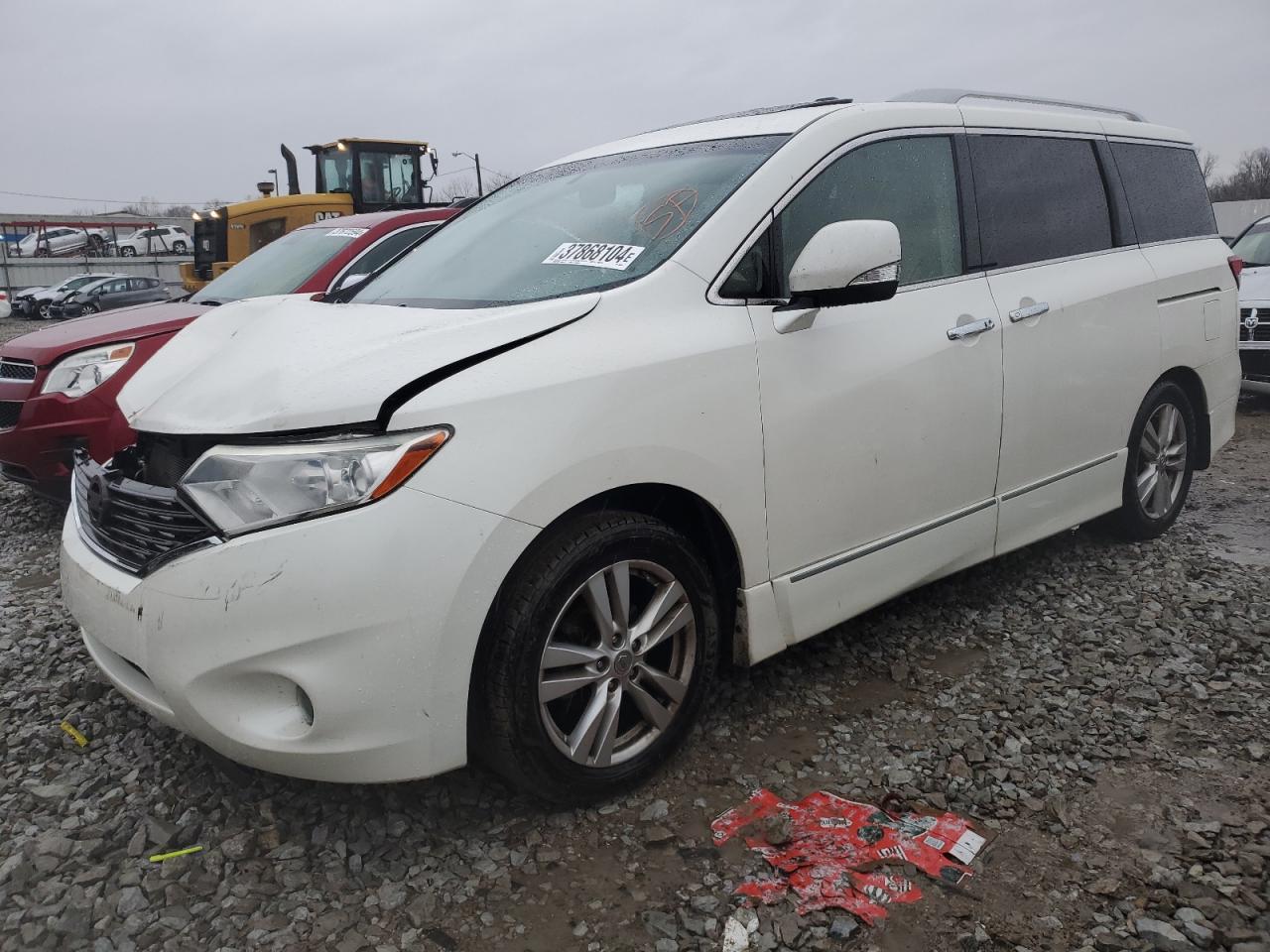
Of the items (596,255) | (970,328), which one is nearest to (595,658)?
(596,255)


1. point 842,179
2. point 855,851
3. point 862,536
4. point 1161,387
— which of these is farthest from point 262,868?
point 1161,387

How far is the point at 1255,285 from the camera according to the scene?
8289 millimetres

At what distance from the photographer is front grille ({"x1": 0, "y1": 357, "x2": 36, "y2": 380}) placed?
4.88 m

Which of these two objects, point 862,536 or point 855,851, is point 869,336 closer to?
point 862,536

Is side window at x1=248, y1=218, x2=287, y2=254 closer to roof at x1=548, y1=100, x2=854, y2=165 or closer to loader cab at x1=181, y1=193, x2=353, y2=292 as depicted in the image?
loader cab at x1=181, y1=193, x2=353, y2=292

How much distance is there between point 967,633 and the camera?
356cm

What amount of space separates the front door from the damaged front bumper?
93 centimetres

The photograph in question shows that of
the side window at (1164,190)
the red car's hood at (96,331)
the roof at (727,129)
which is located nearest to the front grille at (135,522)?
the roof at (727,129)

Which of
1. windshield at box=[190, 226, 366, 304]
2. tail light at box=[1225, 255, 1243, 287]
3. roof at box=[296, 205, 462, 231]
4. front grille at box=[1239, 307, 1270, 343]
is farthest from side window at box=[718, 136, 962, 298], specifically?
front grille at box=[1239, 307, 1270, 343]

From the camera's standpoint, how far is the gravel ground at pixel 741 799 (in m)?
2.08

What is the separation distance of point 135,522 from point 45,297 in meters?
26.8

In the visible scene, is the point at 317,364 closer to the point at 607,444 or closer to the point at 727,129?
the point at 607,444

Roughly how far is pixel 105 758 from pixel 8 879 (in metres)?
0.57

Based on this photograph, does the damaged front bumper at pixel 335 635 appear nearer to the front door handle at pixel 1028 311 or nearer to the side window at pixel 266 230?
the front door handle at pixel 1028 311
